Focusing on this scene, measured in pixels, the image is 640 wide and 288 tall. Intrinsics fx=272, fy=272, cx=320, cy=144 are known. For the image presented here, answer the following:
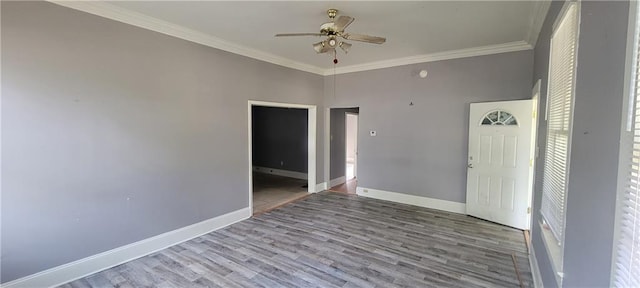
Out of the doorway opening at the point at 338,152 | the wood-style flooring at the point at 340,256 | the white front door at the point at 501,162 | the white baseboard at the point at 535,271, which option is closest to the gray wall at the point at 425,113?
the white front door at the point at 501,162

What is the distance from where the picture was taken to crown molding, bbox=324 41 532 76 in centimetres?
398

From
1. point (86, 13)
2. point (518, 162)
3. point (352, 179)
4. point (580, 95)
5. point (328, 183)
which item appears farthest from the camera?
point (352, 179)

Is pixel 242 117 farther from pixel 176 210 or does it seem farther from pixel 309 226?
pixel 309 226

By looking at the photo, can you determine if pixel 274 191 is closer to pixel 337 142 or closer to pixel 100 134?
pixel 337 142

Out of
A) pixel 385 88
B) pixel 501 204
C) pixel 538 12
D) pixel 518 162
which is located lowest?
pixel 501 204

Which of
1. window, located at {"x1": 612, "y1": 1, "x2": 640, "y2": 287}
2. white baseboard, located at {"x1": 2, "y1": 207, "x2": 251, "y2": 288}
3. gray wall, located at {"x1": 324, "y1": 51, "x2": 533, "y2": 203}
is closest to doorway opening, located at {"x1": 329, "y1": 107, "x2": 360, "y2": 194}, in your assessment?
gray wall, located at {"x1": 324, "y1": 51, "x2": 533, "y2": 203}

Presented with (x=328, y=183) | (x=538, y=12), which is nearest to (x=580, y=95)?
(x=538, y=12)

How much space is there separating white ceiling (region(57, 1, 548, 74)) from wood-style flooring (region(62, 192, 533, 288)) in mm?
2650

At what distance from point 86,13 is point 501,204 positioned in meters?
5.70

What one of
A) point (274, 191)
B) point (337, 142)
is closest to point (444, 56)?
point (337, 142)

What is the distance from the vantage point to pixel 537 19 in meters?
2.93

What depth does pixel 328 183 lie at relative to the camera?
20.7 feet

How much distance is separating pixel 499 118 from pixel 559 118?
2.33m

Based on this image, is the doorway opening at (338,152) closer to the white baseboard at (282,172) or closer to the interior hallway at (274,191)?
the interior hallway at (274,191)
